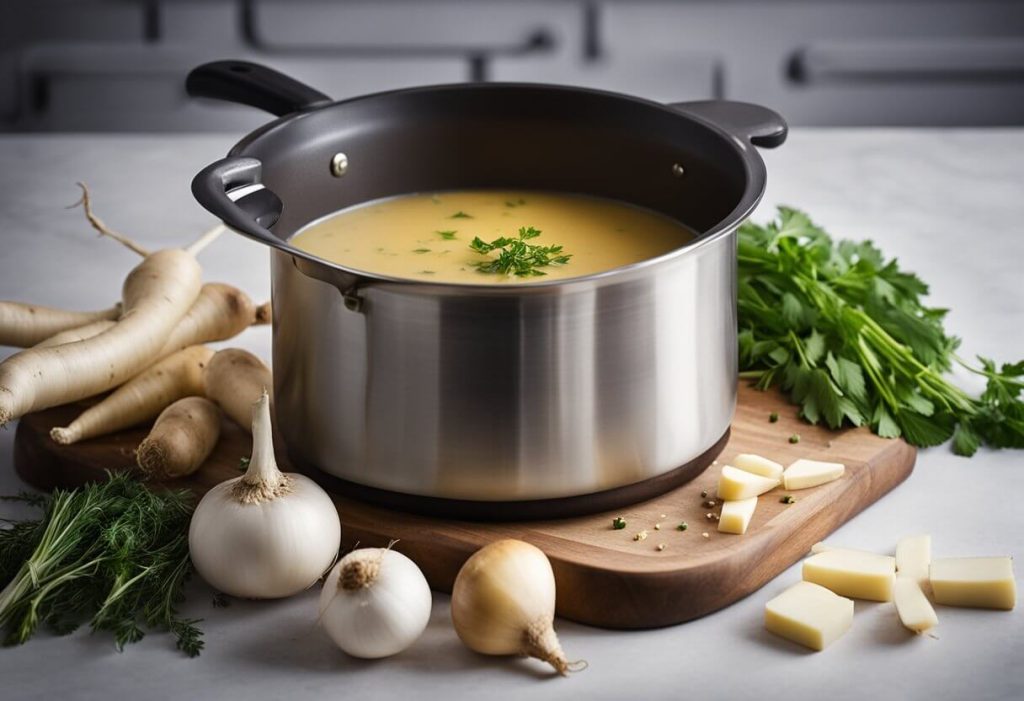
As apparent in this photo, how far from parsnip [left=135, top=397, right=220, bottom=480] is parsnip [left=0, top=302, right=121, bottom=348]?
33 cm

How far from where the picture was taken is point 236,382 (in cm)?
177

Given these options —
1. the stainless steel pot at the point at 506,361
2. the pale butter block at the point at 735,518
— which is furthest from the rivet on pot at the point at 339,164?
the pale butter block at the point at 735,518

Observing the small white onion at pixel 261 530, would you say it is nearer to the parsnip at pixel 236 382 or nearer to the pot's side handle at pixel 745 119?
the parsnip at pixel 236 382

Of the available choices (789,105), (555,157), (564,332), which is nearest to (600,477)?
(564,332)

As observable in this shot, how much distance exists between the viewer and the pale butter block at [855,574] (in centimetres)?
148

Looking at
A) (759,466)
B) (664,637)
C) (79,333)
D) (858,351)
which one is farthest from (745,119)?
(79,333)

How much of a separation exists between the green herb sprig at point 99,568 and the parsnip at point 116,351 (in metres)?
0.19

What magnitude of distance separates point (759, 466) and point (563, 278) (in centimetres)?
35

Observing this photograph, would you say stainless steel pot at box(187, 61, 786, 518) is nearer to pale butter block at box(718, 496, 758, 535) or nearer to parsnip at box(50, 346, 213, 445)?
pale butter block at box(718, 496, 758, 535)

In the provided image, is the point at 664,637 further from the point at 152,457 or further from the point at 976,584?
the point at 152,457

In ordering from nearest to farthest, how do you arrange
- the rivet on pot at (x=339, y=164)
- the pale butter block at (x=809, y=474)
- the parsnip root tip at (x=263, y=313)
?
1. the pale butter block at (x=809, y=474)
2. the rivet on pot at (x=339, y=164)
3. the parsnip root tip at (x=263, y=313)

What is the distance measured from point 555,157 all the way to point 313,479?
607 mm

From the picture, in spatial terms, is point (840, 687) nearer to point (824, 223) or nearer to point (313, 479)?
point (313, 479)

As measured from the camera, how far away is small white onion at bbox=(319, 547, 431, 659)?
1.36 metres
